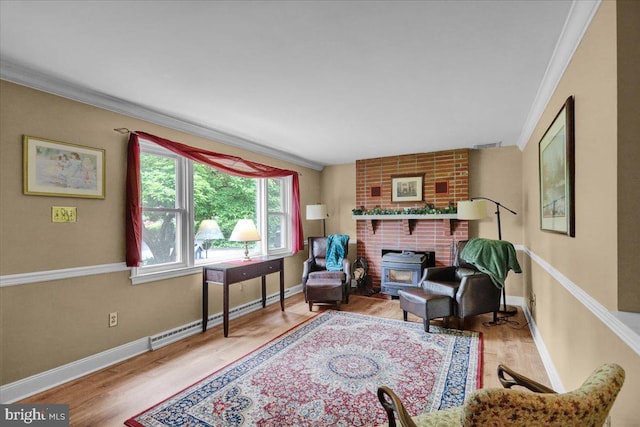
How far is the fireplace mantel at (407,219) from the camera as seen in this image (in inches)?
190

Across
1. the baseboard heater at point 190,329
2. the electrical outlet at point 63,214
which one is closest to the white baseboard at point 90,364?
the baseboard heater at point 190,329

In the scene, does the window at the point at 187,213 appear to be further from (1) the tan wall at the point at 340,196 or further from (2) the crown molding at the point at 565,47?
(2) the crown molding at the point at 565,47

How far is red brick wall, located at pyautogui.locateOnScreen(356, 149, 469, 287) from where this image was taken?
4855 mm

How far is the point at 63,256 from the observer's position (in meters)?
2.48

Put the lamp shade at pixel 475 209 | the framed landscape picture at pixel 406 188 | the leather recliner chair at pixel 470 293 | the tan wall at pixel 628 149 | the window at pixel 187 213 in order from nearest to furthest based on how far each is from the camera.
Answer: the tan wall at pixel 628 149 → the window at pixel 187 213 → the leather recliner chair at pixel 470 293 → the lamp shade at pixel 475 209 → the framed landscape picture at pixel 406 188

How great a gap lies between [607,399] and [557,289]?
5.55 ft

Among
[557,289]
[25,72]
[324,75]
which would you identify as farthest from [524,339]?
[25,72]

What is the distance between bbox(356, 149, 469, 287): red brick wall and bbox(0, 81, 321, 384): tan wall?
3.33 meters

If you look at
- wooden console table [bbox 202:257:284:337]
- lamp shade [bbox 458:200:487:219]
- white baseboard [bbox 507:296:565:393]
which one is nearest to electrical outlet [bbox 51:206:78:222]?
wooden console table [bbox 202:257:284:337]

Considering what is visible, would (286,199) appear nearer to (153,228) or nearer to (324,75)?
(153,228)

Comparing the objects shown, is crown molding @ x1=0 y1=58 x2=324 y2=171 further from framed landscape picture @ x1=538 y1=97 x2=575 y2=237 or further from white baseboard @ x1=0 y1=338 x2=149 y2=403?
framed landscape picture @ x1=538 y1=97 x2=575 y2=237

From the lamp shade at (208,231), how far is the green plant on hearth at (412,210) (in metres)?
2.56

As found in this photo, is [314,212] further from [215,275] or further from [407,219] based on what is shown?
[215,275]

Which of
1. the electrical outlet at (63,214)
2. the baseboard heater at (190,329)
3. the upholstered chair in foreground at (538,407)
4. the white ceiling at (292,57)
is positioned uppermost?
the white ceiling at (292,57)
